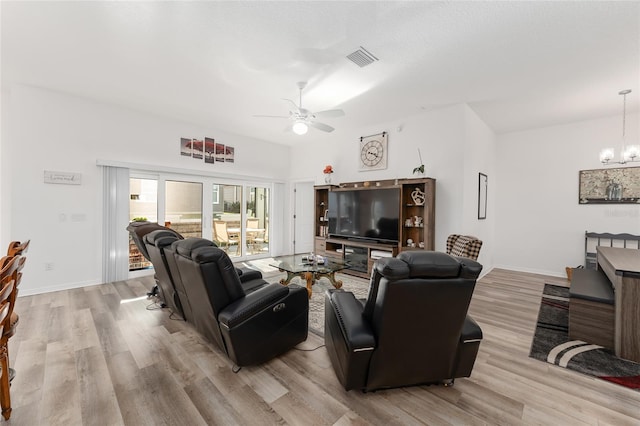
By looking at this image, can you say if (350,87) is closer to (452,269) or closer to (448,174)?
(448,174)

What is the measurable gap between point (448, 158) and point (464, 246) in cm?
166

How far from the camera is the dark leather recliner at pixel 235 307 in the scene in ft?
6.31

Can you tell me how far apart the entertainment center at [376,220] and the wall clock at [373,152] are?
15.7 inches

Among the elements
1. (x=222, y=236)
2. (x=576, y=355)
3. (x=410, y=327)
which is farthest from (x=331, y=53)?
(x=222, y=236)

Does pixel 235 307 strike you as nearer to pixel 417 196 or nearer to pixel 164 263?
pixel 164 263

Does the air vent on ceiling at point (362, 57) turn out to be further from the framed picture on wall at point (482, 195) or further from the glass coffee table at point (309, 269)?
the framed picture on wall at point (482, 195)

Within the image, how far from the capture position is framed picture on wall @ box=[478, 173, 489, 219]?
194 inches

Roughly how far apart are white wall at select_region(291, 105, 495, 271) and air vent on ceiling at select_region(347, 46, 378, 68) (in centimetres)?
212

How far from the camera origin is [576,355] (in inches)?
92.9

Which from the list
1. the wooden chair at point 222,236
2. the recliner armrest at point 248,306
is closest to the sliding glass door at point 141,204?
the wooden chair at point 222,236

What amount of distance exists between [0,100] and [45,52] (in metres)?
2.28

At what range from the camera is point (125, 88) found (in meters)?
3.83

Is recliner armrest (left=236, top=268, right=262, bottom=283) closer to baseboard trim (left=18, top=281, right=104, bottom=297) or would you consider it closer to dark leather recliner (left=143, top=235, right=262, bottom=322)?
dark leather recliner (left=143, top=235, right=262, bottom=322)

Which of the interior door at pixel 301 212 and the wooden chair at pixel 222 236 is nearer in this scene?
the wooden chair at pixel 222 236
